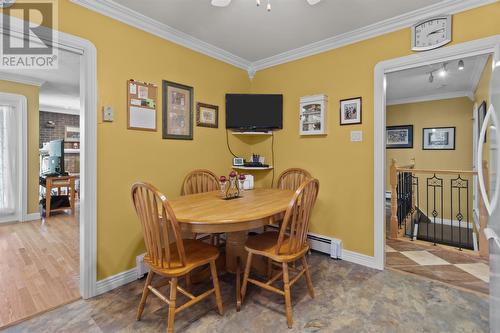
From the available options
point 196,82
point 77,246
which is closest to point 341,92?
point 196,82

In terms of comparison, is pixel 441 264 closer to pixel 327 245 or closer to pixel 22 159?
pixel 327 245

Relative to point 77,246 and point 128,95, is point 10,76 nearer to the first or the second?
point 77,246

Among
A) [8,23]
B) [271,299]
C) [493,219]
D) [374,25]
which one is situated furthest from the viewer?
[374,25]

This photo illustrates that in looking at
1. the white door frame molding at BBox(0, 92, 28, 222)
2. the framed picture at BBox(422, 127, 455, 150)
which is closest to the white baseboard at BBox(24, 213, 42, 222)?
the white door frame molding at BBox(0, 92, 28, 222)

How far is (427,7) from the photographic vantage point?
214 cm

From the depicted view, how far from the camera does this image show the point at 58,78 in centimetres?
430

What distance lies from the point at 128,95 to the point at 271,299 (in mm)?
2143

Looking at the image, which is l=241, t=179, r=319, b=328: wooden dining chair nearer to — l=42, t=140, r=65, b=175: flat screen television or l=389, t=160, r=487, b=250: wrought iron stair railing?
l=389, t=160, r=487, b=250: wrought iron stair railing

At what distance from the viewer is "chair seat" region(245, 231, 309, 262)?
68.7 inches

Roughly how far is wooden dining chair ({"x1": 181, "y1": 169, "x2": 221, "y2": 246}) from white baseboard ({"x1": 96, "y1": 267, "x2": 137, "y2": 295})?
720 mm

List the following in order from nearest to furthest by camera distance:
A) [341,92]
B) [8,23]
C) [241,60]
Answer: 1. [8,23]
2. [341,92]
3. [241,60]

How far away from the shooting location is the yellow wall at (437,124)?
4980mm

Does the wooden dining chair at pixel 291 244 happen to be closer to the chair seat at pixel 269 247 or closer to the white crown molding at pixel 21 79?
the chair seat at pixel 269 247

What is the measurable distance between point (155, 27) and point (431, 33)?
254cm
